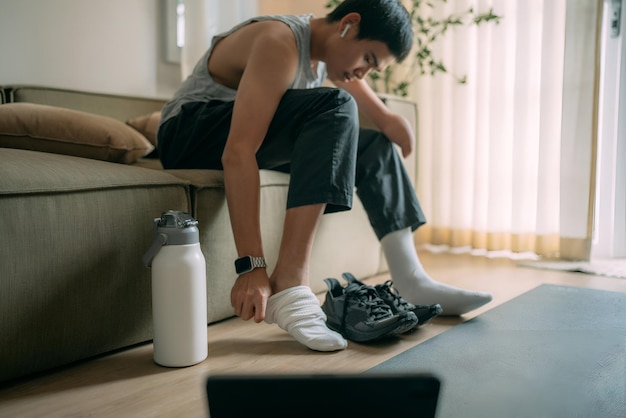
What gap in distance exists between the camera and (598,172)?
2262 millimetres

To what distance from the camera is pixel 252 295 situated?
109 centimetres

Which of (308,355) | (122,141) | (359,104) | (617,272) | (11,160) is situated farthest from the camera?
(617,272)

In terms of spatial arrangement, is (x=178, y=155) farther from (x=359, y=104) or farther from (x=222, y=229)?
(x=359, y=104)

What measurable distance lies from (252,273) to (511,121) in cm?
164

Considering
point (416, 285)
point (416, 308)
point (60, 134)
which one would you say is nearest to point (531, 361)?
point (416, 308)

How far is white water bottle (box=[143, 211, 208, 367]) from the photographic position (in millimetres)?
1018

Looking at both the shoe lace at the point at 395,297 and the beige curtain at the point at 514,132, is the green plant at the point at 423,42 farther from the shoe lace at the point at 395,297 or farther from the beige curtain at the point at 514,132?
the shoe lace at the point at 395,297

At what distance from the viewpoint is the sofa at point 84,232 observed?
0.96m

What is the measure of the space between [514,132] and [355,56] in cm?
123

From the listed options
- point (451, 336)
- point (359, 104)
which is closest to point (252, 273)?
point (451, 336)

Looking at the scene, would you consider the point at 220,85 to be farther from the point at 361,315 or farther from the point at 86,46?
the point at 86,46

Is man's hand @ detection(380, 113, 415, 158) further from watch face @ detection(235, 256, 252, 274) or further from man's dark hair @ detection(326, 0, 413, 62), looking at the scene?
watch face @ detection(235, 256, 252, 274)

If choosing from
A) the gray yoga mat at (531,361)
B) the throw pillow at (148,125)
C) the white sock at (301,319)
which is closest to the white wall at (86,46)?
the throw pillow at (148,125)

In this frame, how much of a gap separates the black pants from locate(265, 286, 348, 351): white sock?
181 millimetres
